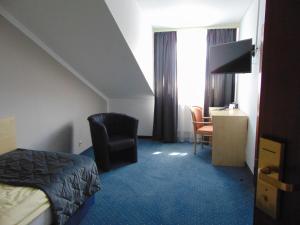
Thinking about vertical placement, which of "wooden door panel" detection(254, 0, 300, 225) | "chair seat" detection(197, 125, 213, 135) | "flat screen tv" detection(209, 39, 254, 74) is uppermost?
"flat screen tv" detection(209, 39, 254, 74)

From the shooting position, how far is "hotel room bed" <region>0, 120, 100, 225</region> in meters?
1.54

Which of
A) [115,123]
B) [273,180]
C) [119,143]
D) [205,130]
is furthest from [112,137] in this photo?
[273,180]

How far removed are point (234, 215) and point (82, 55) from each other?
273 cm

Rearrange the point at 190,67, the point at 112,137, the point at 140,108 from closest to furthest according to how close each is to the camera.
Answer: the point at 112,137
the point at 190,67
the point at 140,108

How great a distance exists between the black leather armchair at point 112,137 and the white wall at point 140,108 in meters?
Result: 1.27

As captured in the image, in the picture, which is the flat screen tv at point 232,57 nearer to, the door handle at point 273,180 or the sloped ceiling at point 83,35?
the sloped ceiling at point 83,35

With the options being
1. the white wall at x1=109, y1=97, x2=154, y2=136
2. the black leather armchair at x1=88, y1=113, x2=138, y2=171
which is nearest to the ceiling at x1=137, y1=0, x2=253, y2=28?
the white wall at x1=109, y1=97, x2=154, y2=136

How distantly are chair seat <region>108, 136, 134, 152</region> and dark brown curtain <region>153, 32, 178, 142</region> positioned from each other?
1.46 meters

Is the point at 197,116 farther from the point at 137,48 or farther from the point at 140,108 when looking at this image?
the point at 137,48

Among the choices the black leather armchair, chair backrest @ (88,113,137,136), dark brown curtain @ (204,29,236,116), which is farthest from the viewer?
dark brown curtain @ (204,29,236,116)

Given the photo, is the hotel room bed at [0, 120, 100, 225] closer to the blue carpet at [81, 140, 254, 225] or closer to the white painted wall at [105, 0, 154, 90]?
the blue carpet at [81, 140, 254, 225]

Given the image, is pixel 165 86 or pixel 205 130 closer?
pixel 205 130

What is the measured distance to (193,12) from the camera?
3.79 metres

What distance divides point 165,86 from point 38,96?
2.53 metres
